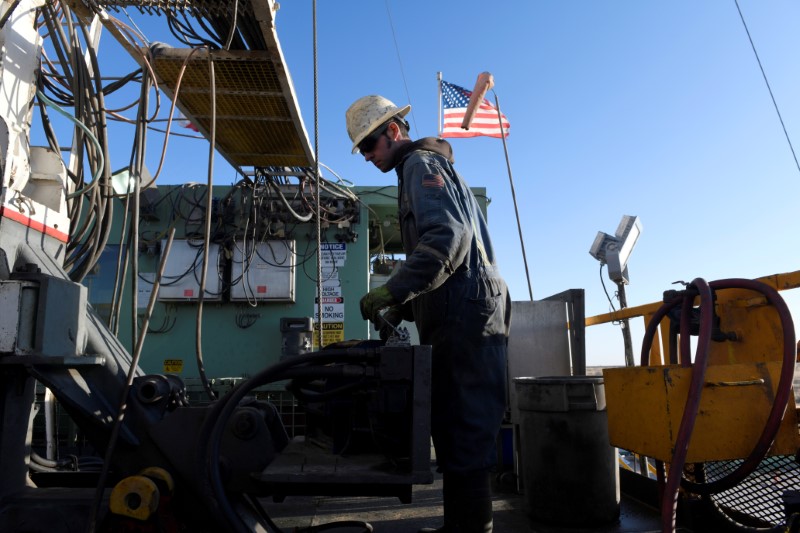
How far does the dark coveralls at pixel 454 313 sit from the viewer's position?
196cm

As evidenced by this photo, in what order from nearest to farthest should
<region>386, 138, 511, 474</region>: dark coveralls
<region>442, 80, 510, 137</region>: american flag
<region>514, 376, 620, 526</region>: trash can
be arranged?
<region>386, 138, 511, 474</region>: dark coveralls, <region>514, 376, 620, 526</region>: trash can, <region>442, 80, 510, 137</region>: american flag

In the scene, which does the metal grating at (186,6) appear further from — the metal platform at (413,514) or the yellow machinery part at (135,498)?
the metal platform at (413,514)

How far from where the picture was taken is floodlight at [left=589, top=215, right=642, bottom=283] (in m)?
4.49

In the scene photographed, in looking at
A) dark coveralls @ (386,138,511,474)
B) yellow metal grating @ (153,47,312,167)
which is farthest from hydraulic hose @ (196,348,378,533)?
yellow metal grating @ (153,47,312,167)

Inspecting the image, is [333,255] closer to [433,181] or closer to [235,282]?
[235,282]

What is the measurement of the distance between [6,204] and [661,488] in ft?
9.55

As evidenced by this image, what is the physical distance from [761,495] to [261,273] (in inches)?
188

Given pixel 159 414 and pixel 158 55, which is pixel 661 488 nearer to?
pixel 159 414

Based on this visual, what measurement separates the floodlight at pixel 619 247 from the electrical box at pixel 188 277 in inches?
154

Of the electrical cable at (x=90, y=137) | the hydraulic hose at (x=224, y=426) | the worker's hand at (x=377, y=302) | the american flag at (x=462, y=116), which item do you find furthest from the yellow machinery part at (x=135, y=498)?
the american flag at (x=462, y=116)

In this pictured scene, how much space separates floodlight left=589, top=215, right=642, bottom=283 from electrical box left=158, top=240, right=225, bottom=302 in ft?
12.8

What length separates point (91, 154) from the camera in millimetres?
2447

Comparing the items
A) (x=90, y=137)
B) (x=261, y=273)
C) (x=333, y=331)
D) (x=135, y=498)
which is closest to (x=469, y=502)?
(x=135, y=498)

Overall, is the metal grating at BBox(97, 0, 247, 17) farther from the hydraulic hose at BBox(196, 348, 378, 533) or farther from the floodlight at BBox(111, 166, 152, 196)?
the hydraulic hose at BBox(196, 348, 378, 533)
